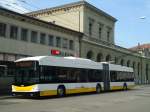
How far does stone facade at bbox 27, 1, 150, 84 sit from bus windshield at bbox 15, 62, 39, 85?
2184 cm

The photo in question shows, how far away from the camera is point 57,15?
5200 cm


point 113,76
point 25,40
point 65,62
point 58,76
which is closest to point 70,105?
point 58,76

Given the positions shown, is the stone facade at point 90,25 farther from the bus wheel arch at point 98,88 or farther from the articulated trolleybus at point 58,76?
the articulated trolleybus at point 58,76

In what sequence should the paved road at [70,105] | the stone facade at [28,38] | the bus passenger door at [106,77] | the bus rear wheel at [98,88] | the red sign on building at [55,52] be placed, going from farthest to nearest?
the red sign on building at [55,52] < the bus passenger door at [106,77] < the bus rear wheel at [98,88] < the stone facade at [28,38] < the paved road at [70,105]

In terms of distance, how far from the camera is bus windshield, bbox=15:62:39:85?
81.5ft

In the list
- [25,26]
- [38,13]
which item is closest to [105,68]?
[25,26]

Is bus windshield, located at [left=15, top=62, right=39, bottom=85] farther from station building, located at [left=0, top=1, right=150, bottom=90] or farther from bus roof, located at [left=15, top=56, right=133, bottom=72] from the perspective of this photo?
station building, located at [left=0, top=1, right=150, bottom=90]

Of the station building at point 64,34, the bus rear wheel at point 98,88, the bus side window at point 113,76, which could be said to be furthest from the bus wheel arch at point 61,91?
the bus side window at point 113,76

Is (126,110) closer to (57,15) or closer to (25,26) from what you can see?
(25,26)

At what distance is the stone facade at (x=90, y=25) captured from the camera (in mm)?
49406

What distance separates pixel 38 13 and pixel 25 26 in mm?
18330

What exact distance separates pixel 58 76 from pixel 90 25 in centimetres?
2555

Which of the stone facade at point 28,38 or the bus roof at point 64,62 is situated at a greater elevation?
the stone facade at point 28,38

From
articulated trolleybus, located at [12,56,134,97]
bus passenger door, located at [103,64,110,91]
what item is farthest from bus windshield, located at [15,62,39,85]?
bus passenger door, located at [103,64,110,91]
